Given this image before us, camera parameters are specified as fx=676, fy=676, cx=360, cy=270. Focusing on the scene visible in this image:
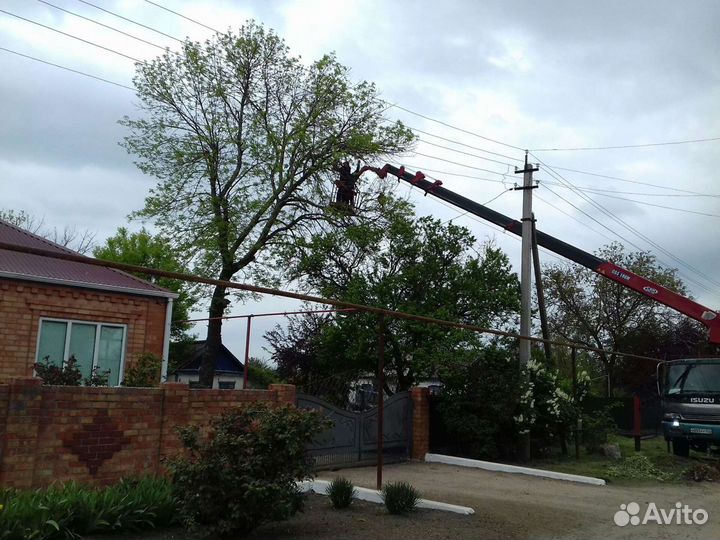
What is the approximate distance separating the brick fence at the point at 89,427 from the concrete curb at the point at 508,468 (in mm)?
6018

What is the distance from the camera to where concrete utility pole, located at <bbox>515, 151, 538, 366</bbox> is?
16438 mm

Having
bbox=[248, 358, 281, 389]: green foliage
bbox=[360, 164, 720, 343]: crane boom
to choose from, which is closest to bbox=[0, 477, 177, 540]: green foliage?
bbox=[360, 164, 720, 343]: crane boom

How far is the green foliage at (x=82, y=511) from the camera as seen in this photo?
617 centimetres

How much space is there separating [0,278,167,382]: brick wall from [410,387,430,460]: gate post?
668 centimetres

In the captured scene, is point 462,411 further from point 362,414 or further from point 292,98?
point 292,98

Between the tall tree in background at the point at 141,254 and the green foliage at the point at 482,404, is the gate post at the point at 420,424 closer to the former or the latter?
the green foliage at the point at 482,404

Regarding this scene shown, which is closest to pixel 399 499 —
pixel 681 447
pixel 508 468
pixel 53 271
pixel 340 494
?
pixel 340 494

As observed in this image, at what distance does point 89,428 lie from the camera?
8.93 metres

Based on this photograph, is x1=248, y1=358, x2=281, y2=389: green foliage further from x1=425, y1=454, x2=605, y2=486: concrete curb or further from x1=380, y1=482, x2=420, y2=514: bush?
x1=380, y1=482, x2=420, y2=514: bush

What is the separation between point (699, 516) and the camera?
31.9 feet

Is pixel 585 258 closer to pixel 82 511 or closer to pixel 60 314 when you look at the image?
pixel 60 314

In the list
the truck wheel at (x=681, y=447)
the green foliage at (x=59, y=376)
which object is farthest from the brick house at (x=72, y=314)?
the truck wheel at (x=681, y=447)

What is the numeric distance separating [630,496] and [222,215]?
550 inches

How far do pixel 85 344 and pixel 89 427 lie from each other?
738 cm
